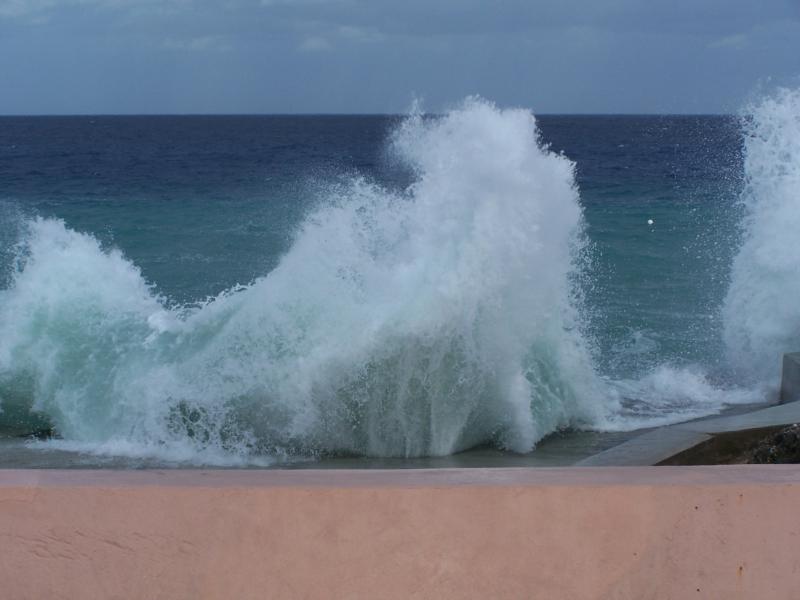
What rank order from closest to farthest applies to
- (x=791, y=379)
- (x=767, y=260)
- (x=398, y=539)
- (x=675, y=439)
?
1. (x=398, y=539)
2. (x=675, y=439)
3. (x=791, y=379)
4. (x=767, y=260)

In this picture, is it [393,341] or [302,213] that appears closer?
[393,341]

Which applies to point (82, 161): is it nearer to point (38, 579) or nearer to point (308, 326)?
point (308, 326)

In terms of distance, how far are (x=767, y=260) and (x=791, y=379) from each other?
3192mm

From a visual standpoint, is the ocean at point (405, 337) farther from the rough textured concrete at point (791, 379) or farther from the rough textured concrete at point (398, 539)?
the rough textured concrete at point (398, 539)

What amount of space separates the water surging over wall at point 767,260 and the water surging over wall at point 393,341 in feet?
8.27

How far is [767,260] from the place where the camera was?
10.9m

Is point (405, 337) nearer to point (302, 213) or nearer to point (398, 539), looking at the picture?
point (398, 539)

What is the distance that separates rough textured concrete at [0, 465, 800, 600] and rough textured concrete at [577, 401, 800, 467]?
3.67 m

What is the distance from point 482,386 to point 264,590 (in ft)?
17.9

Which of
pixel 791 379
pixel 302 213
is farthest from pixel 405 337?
pixel 302 213

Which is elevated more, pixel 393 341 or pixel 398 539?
pixel 393 341

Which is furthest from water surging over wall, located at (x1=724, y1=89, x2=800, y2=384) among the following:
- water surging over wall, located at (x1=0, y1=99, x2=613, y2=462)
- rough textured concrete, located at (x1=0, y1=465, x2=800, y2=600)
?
rough textured concrete, located at (x1=0, y1=465, x2=800, y2=600)

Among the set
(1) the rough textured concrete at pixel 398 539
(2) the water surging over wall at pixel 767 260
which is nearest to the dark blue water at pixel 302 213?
(2) the water surging over wall at pixel 767 260

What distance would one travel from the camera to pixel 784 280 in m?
10.7
